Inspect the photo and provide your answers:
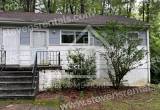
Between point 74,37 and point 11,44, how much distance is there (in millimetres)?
3580

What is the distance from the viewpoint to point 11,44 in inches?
726

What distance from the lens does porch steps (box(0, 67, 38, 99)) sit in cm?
1308

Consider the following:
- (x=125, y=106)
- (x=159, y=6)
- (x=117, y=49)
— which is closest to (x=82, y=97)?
(x=125, y=106)

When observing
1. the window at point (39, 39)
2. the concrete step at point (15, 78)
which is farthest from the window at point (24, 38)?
the concrete step at point (15, 78)

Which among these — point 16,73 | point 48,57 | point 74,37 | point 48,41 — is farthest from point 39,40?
point 16,73

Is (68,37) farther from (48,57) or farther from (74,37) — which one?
(48,57)

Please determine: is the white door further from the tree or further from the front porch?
the tree

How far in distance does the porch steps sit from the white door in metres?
3.14

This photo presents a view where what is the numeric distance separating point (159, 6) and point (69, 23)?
14.8m

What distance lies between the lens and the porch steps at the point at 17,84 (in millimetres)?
13078

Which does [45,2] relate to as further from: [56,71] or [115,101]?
[115,101]

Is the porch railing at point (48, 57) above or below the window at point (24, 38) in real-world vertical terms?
below

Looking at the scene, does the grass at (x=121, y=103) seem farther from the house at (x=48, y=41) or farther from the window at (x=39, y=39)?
the window at (x=39, y=39)

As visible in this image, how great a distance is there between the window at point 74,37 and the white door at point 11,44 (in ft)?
8.51
